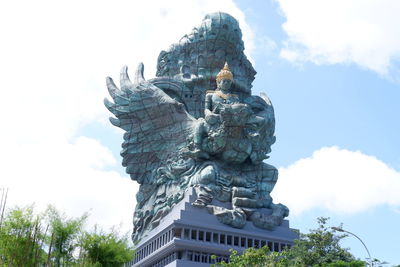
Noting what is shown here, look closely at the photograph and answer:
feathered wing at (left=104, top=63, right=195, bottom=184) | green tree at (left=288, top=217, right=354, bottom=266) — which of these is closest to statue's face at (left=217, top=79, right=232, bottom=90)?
feathered wing at (left=104, top=63, right=195, bottom=184)

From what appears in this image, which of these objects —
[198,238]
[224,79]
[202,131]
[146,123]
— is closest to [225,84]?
[224,79]

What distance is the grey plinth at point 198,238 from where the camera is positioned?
5528cm

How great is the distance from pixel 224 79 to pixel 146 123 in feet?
29.8

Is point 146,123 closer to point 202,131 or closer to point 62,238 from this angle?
point 202,131

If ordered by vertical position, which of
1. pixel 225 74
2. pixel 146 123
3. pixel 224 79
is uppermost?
pixel 225 74

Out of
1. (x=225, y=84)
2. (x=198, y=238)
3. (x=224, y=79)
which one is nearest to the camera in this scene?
(x=198, y=238)

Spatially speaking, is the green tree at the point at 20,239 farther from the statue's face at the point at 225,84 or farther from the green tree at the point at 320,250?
the statue's face at the point at 225,84

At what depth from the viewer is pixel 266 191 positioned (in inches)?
2425

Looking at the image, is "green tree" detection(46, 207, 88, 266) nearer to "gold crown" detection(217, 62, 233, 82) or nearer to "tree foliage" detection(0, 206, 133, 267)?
"tree foliage" detection(0, 206, 133, 267)

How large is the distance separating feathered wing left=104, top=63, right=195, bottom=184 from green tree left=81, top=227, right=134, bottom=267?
28.0 m

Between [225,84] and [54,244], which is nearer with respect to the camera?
[54,244]

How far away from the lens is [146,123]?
A: 62688 mm

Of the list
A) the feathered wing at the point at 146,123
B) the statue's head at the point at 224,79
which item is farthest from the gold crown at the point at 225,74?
the feathered wing at the point at 146,123

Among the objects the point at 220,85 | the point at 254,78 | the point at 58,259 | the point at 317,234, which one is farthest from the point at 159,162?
the point at 58,259
